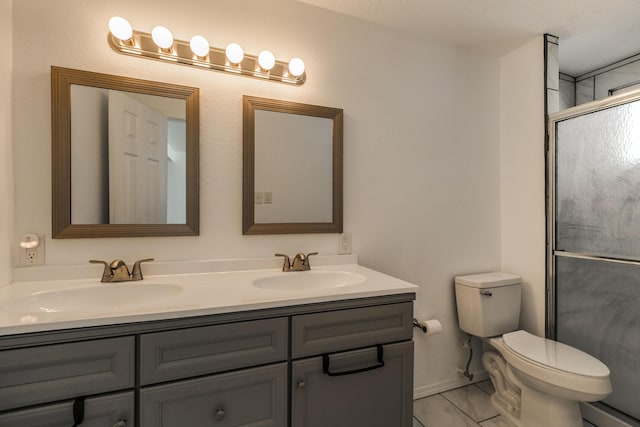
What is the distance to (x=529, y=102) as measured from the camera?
6.76 ft

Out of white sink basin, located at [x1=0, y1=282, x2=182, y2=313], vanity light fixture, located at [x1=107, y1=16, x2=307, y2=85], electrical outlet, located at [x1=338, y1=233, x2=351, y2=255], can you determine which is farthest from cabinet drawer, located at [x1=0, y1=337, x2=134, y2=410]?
vanity light fixture, located at [x1=107, y1=16, x2=307, y2=85]

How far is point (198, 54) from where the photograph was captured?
143 centimetres

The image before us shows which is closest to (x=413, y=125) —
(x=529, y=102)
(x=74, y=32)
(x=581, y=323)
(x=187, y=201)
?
(x=529, y=102)

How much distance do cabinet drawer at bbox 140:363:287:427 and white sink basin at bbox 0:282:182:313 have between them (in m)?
0.32

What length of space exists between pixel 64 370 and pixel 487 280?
208 cm

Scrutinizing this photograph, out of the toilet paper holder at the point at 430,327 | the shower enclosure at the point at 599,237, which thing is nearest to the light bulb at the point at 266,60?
the toilet paper holder at the point at 430,327

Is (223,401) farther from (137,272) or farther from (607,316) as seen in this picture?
(607,316)

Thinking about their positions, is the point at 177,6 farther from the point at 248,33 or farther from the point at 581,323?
the point at 581,323

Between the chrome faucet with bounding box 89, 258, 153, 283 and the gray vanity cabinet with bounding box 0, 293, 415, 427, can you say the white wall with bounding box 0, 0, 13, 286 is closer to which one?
the chrome faucet with bounding box 89, 258, 153, 283

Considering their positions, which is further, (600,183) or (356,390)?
(600,183)

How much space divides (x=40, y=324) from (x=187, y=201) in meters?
0.74

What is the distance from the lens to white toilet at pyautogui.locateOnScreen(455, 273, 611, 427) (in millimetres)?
1433

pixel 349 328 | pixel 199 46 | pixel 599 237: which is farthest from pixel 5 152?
pixel 599 237

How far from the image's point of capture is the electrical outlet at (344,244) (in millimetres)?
1757
